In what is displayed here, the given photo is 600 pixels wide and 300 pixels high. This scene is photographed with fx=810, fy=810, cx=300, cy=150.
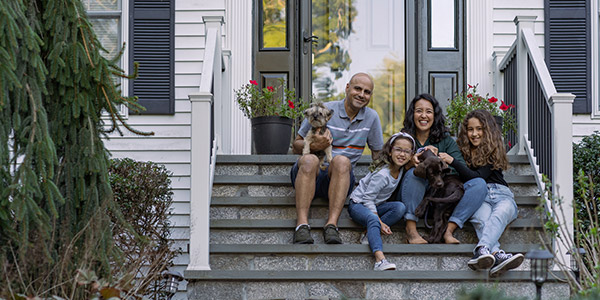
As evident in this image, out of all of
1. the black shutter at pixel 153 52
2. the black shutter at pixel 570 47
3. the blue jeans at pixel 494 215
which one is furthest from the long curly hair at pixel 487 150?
the black shutter at pixel 153 52

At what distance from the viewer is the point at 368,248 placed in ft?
15.1

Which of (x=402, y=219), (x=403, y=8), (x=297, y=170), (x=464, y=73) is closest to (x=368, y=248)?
(x=402, y=219)

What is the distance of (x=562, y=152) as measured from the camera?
471 cm

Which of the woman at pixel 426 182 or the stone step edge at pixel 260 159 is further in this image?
the stone step edge at pixel 260 159

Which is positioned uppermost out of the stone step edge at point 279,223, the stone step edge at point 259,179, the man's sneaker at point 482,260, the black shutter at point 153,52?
the black shutter at point 153,52

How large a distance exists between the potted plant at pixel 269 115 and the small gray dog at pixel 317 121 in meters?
1.02

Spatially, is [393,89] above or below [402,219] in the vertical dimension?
above

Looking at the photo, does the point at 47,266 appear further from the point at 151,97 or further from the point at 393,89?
the point at 393,89

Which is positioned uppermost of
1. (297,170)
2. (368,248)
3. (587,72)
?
(587,72)

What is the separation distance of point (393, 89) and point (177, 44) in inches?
77.6

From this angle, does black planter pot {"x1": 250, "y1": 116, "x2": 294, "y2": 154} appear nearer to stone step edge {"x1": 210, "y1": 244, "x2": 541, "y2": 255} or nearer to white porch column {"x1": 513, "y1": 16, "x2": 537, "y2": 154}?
stone step edge {"x1": 210, "y1": 244, "x2": 541, "y2": 255}

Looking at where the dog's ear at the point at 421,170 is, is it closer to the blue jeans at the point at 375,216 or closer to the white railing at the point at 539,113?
the blue jeans at the point at 375,216

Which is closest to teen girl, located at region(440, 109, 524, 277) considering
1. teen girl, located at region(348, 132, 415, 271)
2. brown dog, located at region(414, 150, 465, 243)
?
brown dog, located at region(414, 150, 465, 243)

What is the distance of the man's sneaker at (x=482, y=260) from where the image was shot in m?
4.30
